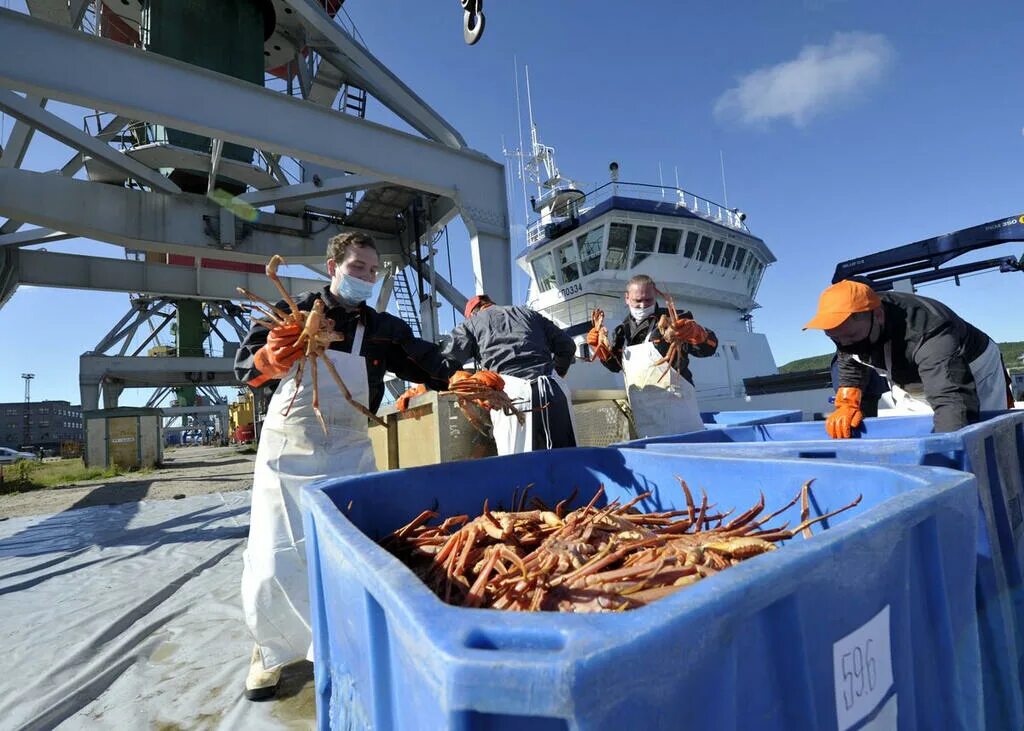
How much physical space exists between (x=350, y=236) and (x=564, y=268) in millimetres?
11369

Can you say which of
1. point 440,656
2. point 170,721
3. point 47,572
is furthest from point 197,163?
point 440,656

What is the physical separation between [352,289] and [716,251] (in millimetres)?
13228

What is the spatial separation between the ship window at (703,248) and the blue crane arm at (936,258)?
311 centimetres

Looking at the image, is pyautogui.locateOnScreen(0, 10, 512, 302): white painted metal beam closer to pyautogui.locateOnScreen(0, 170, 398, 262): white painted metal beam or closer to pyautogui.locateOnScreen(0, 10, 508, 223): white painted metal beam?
pyautogui.locateOnScreen(0, 10, 508, 223): white painted metal beam

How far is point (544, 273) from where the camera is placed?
48.0 feet

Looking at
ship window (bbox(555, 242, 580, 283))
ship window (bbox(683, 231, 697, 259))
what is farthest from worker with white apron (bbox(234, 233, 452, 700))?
ship window (bbox(683, 231, 697, 259))

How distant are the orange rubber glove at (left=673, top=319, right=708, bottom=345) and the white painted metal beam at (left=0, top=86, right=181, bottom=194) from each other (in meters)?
7.65

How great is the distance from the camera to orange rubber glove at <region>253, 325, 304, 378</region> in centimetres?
208

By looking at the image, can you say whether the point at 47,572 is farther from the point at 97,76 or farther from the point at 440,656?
the point at 440,656

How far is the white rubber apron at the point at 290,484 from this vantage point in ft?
7.07

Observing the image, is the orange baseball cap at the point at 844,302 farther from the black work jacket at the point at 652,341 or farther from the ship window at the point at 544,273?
the ship window at the point at 544,273

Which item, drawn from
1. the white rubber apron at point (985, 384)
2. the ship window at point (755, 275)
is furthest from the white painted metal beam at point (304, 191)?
the ship window at point (755, 275)

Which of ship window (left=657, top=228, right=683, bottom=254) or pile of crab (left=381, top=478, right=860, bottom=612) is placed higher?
ship window (left=657, top=228, right=683, bottom=254)

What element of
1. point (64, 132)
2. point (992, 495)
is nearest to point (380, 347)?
point (992, 495)
